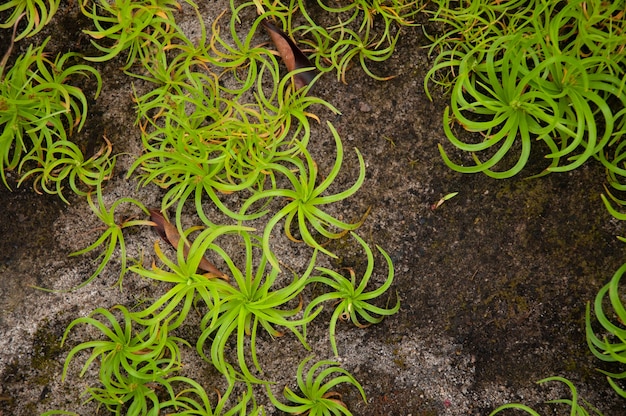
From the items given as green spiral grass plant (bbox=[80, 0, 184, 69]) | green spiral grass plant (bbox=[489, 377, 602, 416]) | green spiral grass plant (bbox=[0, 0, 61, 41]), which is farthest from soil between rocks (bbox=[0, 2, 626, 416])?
green spiral grass plant (bbox=[0, 0, 61, 41])

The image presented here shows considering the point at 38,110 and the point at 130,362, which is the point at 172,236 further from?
the point at 38,110

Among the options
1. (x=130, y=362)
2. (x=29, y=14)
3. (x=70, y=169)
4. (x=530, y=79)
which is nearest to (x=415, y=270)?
(x=530, y=79)

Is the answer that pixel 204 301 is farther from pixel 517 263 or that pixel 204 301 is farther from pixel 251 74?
pixel 517 263

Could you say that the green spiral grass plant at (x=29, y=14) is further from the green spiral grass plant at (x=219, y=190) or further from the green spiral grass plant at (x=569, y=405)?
the green spiral grass plant at (x=569, y=405)

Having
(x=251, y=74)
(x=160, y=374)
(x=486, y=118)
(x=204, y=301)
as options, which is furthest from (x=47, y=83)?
(x=486, y=118)

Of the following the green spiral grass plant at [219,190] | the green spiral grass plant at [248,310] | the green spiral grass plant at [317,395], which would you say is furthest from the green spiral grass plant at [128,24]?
the green spiral grass plant at [317,395]

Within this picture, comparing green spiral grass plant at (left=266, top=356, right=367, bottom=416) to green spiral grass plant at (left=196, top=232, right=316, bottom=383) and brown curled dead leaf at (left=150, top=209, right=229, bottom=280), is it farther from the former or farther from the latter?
brown curled dead leaf at (left=150, top=209, right=229, bottom=280)
